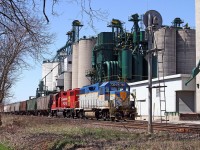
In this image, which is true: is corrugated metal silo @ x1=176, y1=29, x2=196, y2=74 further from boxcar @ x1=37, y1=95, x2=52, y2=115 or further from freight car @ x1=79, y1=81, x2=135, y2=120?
freight car @ x1=79, y1=81, x2=135, y2=120

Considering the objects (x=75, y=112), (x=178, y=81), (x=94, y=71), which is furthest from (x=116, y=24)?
(x=75, y=112)

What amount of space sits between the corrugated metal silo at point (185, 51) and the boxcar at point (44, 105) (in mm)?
28308

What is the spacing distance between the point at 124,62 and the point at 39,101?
20534mm

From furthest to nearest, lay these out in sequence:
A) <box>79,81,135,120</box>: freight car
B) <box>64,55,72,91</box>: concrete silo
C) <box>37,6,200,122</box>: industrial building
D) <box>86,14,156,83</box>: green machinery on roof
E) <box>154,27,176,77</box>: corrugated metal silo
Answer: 1. <box>64,55,72,91</box>: concrete silo
2. <box>86,14,156,83</box>: green machinery on roof
3. <box>154,27,176,77</box>: corrugated metal silo
4. <box>37,6,200,122</box>: industrial building
5. <box>79,81,135,120</box>: freight car

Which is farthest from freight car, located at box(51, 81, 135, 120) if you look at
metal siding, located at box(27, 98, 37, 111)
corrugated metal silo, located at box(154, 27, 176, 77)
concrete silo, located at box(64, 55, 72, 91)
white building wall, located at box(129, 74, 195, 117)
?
concrete silo, located at box(64, 55, 72, 91)

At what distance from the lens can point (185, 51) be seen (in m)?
75.4

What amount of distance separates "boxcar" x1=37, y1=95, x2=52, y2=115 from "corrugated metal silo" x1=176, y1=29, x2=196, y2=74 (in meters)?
28.3

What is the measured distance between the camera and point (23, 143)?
51.8 ft

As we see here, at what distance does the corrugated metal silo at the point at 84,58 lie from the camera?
91.7 meters

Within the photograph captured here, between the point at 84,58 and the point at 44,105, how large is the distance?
3314 centimetres

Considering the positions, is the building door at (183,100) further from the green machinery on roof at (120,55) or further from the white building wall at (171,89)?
the green machinery on roof at (120,55)

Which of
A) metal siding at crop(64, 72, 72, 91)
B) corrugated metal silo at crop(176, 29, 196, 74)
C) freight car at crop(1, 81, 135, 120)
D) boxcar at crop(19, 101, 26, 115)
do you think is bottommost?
boxcar at crop(19, 101, 26, 115)

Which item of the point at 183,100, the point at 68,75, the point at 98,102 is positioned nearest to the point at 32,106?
the point at 183,100

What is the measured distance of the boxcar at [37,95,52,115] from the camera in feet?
190
